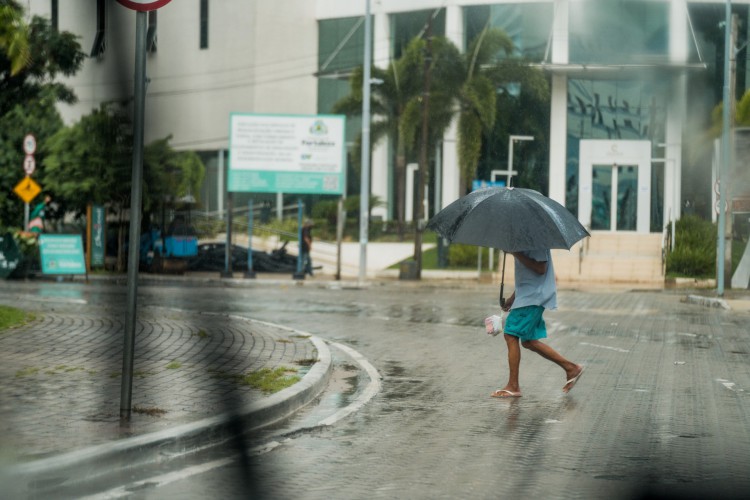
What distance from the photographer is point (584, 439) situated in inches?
248

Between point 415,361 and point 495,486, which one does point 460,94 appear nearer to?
point 415,361

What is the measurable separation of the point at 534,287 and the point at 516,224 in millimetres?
600

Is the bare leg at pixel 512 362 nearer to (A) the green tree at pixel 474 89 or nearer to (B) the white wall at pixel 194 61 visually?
(B) the white wall at pixel 194 61

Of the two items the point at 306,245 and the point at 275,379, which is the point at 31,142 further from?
the point at 306,245

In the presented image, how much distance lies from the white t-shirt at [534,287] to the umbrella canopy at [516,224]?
1.30 feet

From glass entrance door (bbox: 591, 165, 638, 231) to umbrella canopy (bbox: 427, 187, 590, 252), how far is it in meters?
0.18

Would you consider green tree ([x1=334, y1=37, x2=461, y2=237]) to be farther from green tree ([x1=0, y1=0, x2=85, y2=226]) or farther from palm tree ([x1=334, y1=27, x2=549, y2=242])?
green tree ([x1=0, y1=0, x2=85, y2=226])

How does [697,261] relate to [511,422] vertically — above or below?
above

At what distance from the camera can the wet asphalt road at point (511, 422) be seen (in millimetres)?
4148

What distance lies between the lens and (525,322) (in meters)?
7.97

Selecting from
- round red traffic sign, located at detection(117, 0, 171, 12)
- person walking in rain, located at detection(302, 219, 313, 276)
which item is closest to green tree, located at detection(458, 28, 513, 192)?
person walking in rain, located at detection(302, 219, 313, 276)

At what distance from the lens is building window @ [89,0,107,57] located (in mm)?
1150

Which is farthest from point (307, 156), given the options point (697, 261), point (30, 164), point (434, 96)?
point (30, 164)

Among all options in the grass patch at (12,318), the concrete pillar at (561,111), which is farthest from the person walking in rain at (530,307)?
the grass patch at (12,318)
